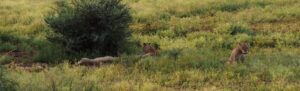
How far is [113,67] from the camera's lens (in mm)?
12539

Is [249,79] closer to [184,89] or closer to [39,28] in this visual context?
[184,89]

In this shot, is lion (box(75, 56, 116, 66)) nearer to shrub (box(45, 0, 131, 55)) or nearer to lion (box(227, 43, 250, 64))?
shrub (box(45, 0, 131, 55))

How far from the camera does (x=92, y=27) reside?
14586mm

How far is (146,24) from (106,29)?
4.04 m

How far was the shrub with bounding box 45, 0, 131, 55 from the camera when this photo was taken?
14.4m

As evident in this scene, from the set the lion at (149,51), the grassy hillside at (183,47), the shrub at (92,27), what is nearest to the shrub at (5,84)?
the grassy hillside at (183,47)

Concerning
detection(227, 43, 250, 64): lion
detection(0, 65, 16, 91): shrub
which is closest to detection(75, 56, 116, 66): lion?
detection(227, 43, 250, 64): lion

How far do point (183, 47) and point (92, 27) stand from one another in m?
2.38

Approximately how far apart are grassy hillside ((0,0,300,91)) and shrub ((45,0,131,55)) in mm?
430

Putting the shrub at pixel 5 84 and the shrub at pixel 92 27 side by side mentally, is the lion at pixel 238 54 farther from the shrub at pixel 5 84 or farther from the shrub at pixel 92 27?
the shrub at pixel 5 84

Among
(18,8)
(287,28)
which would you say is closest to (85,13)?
(287,28)

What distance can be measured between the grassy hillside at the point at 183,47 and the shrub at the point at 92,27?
43cm

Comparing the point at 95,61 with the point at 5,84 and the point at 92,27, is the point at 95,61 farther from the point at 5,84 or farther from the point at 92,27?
the point at 5,84

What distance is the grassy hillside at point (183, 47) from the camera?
36.0 ft
